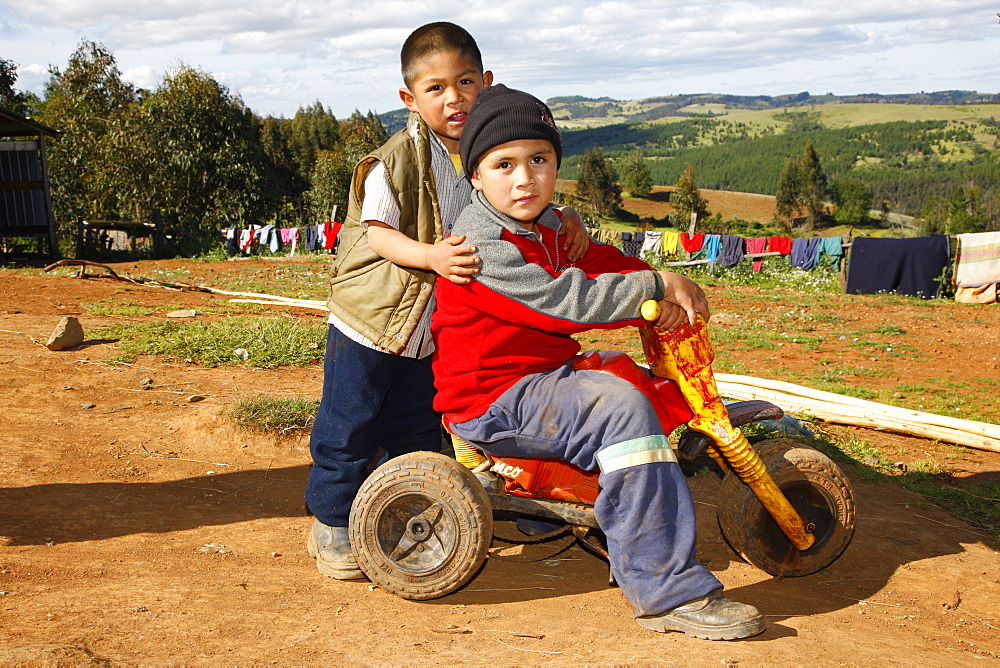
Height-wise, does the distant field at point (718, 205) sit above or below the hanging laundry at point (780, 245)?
above

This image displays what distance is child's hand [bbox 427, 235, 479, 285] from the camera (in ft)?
8.55

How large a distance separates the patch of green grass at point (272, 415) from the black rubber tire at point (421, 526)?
2.12m

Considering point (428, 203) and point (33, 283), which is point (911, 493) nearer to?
point (428, 203)

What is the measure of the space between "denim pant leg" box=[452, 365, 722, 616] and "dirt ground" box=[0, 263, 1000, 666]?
20 cm

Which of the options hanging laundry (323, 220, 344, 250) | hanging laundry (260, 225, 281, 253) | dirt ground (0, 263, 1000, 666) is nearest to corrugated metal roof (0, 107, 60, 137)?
hanging laundry (260, 225, 281, 253)

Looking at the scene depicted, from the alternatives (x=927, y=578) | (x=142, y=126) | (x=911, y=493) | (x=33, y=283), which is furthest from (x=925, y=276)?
(x=142, y=126)

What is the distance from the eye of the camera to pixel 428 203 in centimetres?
297

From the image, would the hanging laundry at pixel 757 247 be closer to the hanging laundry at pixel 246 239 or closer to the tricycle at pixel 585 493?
the hanging laundry at pixel 246 239

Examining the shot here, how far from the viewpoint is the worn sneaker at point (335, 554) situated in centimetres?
308

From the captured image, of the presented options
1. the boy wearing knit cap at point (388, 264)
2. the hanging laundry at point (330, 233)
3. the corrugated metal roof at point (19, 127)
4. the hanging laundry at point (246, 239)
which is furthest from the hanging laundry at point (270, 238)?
the boy wearing knit cap at point (388, 264)

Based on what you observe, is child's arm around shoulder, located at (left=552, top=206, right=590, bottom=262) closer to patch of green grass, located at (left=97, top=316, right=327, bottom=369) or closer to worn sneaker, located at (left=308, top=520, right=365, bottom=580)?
worn sneaker, located at (left=308, top=520, right=365, bottom=580)

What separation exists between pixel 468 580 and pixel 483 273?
45.6 inches

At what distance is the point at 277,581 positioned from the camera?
3.02 metres

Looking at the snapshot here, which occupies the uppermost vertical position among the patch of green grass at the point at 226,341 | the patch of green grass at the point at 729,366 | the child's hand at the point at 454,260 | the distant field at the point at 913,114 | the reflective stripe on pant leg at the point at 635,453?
the distant field at the point at 913,114
